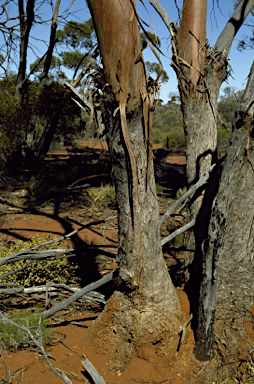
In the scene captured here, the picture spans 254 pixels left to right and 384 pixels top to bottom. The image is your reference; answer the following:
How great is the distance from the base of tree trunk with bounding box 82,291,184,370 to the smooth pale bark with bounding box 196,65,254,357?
0.31 meters

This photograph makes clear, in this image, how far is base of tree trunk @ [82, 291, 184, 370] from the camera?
8.75 feet

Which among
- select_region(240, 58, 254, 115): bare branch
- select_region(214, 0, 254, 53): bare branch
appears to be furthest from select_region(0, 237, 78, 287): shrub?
select_region(214, 0, 254, 53): bare branch

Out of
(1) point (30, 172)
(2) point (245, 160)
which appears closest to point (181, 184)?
(1) point (30, 172)

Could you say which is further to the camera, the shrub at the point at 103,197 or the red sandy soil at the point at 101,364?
the shrub at the point at 103,197

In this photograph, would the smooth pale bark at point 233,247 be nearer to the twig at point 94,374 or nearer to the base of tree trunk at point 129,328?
the base of tree trunk at point 129,328

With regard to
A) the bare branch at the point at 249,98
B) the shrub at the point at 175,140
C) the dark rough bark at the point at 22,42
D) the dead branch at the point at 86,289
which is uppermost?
the dark rough bark at the point at 22,42

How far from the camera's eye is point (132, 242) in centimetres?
252

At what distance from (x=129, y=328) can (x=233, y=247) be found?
112cm

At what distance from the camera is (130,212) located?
8.07 feet

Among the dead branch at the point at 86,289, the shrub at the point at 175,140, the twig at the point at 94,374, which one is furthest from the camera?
the shrub at the point at 175,140

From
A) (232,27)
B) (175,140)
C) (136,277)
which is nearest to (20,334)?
(136,277)

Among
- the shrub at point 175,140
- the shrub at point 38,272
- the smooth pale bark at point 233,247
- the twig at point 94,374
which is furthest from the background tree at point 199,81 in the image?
the shrub at point 175,140

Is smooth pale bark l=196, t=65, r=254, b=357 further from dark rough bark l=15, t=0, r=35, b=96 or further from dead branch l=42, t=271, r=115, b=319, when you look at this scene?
dark rough bark l=15, t=0, r=35, b=96

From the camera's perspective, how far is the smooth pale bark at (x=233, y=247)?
230cm
